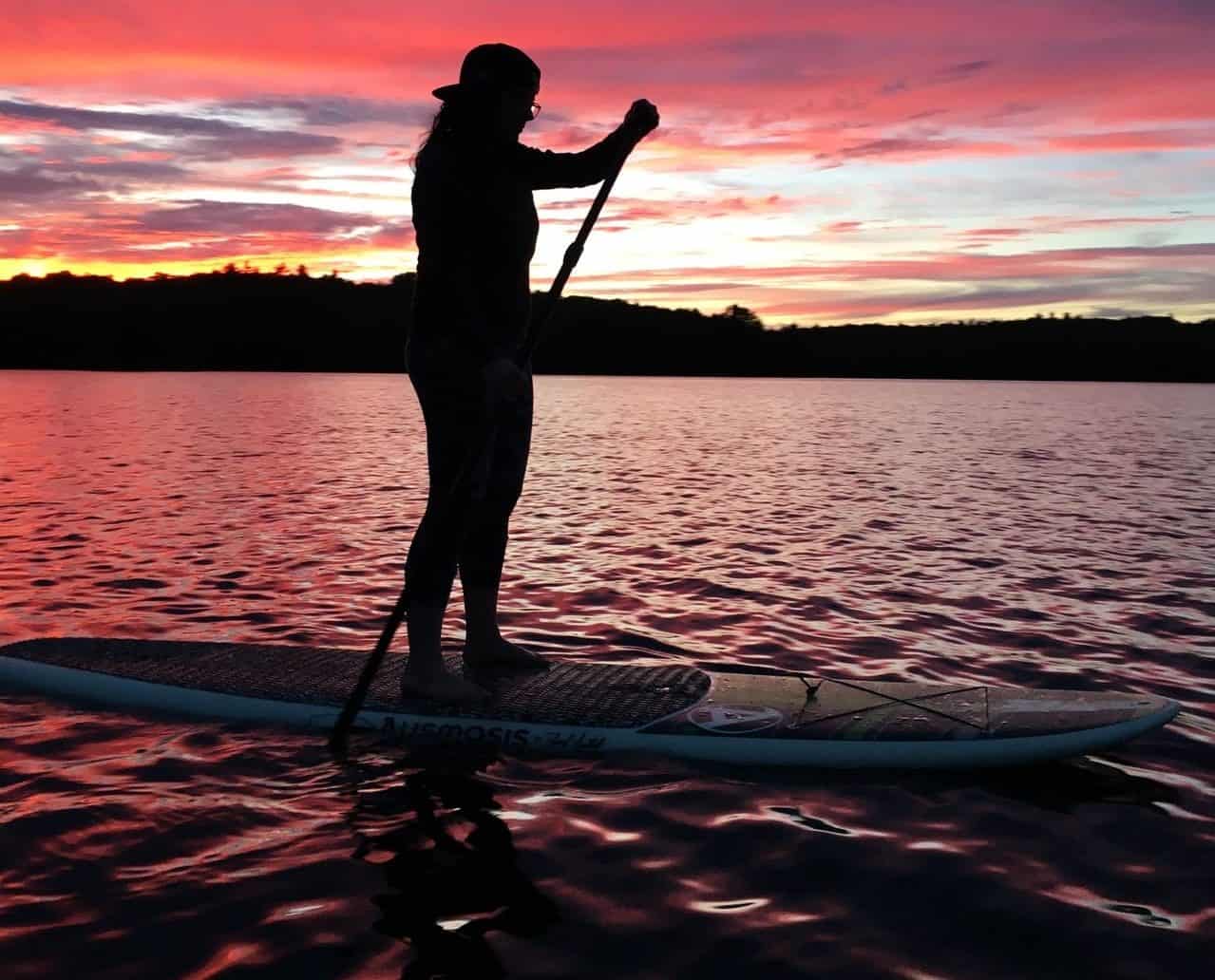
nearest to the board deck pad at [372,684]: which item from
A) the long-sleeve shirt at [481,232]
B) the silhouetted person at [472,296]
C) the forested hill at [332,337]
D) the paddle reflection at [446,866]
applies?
the silhouetted person at [472,296]

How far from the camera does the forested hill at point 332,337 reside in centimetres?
12850

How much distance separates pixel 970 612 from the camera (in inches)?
371

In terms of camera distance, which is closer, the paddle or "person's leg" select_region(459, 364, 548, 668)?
the paddle

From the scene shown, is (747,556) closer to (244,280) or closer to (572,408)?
(572,408)

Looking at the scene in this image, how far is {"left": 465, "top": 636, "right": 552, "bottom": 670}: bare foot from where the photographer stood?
6.18 m

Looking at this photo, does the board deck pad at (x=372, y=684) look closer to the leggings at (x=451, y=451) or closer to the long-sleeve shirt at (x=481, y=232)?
the leggings at (x=451, y=451)

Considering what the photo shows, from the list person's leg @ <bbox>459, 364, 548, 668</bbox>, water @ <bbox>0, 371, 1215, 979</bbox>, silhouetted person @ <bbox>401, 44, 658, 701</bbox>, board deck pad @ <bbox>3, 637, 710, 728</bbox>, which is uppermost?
silhouetted person @ <bbox>401, 44, 658, 701</bbox>

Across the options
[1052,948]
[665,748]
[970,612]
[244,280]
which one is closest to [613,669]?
[665,748]

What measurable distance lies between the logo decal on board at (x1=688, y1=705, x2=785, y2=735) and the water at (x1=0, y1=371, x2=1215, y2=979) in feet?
0.70

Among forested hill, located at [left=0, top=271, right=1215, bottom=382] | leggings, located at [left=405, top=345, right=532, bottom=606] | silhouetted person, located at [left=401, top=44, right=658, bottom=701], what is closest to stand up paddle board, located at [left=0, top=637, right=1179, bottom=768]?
silhouetted person, located at [left=401, top=44, right=658, bottom=701]

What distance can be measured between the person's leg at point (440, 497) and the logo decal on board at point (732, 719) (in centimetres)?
134

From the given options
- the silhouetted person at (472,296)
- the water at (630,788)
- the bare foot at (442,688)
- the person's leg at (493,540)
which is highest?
the silhouetted person at (472,296)

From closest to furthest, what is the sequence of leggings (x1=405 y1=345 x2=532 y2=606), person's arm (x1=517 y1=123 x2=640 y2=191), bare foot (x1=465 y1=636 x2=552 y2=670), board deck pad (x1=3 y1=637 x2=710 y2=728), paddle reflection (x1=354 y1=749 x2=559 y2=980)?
paddle reflection (x1=354 y1=749 x2=559 y2=980)
person's arm (x1=517 y1=123 x2=640 y2=191)
leggings (x1=405 y1=345 x2=532 y2=606)
board deck pad (x1=3 y1=637 x2=710 y2=728)
bare foot (x1=465 y1=636 x2=552 y2=670)

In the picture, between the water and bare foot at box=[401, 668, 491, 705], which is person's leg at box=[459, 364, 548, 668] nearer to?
bare foot at box=[401, 668, 491, 705]
